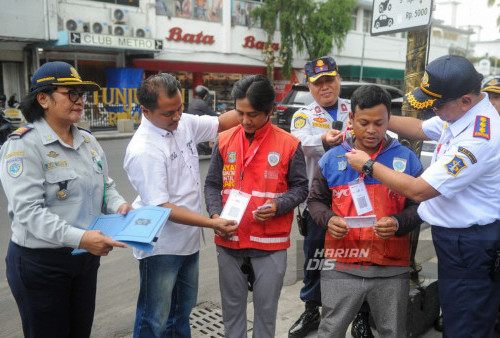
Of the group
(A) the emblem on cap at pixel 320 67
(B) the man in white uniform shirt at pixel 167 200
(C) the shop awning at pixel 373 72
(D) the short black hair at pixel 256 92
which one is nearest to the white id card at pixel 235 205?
(B) the man in white uniform shirt at pixel 167 200

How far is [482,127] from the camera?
6.88 feet

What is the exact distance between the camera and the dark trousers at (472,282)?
2.16 meters

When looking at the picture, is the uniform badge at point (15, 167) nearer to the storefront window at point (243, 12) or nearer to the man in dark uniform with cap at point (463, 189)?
the man in dark uniform with cap at point (463, 189)

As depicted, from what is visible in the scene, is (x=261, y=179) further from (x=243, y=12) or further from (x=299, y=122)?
(x=243, y=12)

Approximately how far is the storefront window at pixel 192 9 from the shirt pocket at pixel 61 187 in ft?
60.7

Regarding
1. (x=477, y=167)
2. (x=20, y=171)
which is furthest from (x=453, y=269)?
(x=20, y=171)

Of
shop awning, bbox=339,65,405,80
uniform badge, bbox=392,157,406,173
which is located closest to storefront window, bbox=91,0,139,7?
shop awning, bbox=339,65,405,80

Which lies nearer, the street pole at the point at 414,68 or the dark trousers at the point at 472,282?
the dark trousers at the point at 472,282

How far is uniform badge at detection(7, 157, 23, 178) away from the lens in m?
2.06

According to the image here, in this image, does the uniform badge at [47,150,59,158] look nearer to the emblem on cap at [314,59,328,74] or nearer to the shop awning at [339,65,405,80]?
the emblem on cap at [314,59,328,74]

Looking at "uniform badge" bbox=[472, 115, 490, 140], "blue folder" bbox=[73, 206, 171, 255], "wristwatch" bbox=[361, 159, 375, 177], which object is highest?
"uniform badge" bbox=[472, 115, 490, 140]

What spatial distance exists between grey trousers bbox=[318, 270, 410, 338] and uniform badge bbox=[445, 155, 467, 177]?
25.7 inches

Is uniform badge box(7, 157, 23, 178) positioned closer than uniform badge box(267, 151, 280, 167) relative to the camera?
Yes

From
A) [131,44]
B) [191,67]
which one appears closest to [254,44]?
[191,67]
